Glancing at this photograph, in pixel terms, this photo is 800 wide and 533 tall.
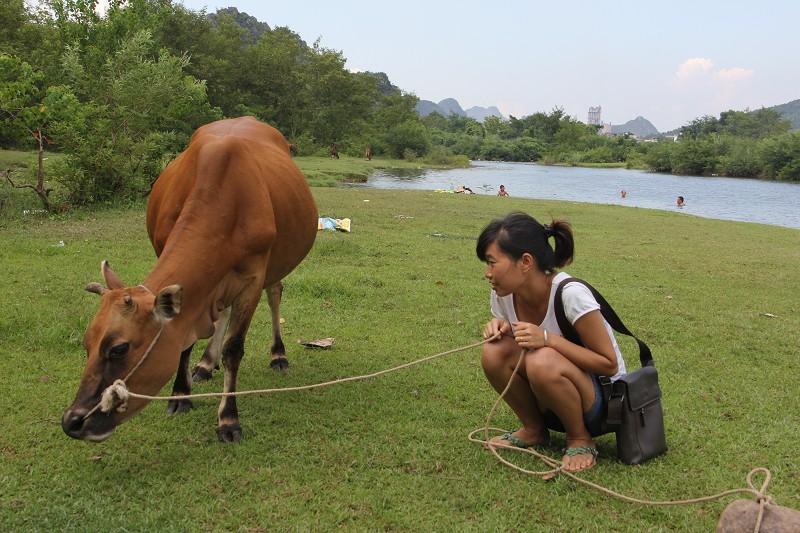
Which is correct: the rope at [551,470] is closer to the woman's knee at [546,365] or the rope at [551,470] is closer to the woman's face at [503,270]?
the woman's knee at [546,365]

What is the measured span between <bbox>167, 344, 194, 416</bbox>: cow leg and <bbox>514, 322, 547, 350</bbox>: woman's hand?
2.00m

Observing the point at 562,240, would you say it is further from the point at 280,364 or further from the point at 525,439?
the point at 280,364

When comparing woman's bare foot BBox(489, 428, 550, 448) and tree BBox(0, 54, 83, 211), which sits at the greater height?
tree BBox(0, 54, 83, 211)

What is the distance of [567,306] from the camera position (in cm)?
305

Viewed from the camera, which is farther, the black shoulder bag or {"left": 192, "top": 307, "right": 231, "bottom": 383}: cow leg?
{"left": 192, "top": 307, "right": 231, "bottom": 383}: cow leg

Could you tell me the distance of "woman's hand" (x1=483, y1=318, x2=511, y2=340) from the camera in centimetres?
327

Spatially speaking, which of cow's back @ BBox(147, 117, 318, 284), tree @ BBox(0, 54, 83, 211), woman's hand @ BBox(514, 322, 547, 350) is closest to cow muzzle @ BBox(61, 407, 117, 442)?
cow's back @ BBox(147, 117, 318, 284)

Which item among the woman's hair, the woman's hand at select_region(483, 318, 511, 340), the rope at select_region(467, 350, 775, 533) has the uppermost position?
the woman's hair

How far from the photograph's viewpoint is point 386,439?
3527mm

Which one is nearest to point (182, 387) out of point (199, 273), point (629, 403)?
point (199, 273)

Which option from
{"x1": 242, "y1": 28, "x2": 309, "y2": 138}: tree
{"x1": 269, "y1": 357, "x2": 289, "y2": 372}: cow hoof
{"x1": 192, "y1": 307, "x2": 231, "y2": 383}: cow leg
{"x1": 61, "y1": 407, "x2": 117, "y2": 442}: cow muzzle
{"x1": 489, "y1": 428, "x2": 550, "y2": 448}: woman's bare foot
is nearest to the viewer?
{"x1": 61, "y1": 407, "x2": 117, "y2": 442}: cow muzzle

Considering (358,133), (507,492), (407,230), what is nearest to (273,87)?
(358,133)

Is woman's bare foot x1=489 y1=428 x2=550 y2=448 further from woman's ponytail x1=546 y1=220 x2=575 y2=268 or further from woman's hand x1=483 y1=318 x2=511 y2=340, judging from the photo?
woman's ponytail x1=546 y1=220 x2=575 y2=268

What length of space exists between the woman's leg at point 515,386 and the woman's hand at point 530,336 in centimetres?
21
